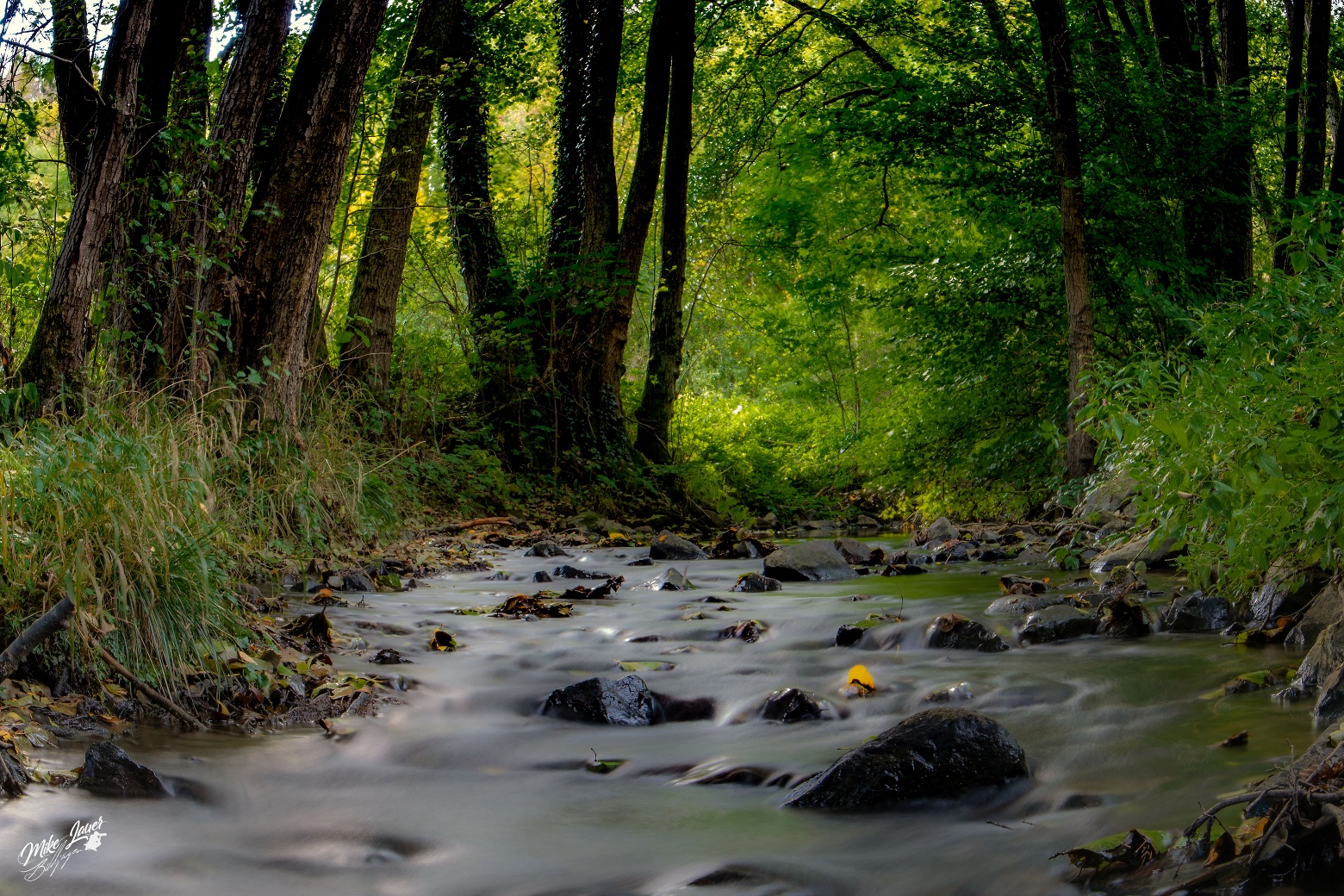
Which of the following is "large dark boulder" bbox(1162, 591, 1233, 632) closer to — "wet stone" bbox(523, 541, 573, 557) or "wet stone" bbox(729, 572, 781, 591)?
"wet stone" bbox(729, 572, 781, 591)

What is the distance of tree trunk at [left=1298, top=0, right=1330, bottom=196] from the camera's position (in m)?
12.9

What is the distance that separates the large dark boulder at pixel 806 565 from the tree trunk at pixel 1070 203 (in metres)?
2.44

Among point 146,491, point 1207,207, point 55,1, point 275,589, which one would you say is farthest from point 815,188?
point 146,491

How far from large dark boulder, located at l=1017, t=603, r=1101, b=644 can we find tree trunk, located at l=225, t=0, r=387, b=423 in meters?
4.81

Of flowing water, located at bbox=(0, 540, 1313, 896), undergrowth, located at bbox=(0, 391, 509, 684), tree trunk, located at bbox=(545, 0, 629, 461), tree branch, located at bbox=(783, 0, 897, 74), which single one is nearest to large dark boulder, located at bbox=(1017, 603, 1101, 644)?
flowing water, located at bbox=(0, 540, 1313, 896)

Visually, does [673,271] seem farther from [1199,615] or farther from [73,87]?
[1199,615]

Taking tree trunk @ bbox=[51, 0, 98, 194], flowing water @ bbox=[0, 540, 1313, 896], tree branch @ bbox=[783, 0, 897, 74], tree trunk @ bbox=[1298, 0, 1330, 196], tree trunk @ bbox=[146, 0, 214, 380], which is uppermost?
tree branch @ bbox=[783, 0, 897, 74]

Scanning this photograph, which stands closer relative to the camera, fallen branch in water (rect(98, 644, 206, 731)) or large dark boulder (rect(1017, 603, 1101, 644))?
fallen branch in water (rect(98, 644, 206, 731))

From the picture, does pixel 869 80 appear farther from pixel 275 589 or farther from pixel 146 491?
pixel 146 491

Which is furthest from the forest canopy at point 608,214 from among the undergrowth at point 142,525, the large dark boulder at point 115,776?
the large dark boulder at point 115,776

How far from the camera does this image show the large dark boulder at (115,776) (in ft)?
9.48

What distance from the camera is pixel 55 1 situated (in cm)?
685

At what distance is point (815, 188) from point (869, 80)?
497 centimetres

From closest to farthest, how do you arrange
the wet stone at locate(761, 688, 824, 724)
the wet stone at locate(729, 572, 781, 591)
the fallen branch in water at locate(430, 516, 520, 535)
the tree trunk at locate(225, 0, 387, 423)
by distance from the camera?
the wet stone at locate(761, 688, 824, 724) < the tree trunk at locate(225, 0, 387, 423) < the wet stone at locate(729, 572, 781, 591) < the fallen branch in water at locate(430, 516, 520, 535)
